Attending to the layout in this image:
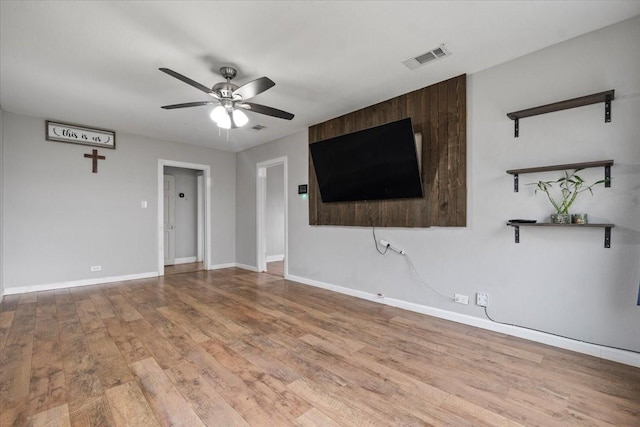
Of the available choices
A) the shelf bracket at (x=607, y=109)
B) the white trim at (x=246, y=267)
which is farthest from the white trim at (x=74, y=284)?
the shelf bracket at (x=607, y=109)

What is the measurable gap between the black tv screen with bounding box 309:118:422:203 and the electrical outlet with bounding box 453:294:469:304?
116 cm

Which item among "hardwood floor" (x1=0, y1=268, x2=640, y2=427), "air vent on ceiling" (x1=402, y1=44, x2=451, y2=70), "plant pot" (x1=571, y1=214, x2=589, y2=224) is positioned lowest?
"hardwood floor" (x1=0, y1=268, x2=640, y2=427)

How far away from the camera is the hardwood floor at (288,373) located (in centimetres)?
167

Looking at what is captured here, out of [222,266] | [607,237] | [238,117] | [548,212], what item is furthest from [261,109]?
[222,266]

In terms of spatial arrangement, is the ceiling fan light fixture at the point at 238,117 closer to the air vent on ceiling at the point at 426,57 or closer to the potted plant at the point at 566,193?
the air vent on ceiling at the point at 426,57

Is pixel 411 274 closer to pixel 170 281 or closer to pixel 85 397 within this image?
pixel 85 397

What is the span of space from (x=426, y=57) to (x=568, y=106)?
124cm

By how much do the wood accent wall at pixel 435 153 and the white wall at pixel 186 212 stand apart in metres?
5.06

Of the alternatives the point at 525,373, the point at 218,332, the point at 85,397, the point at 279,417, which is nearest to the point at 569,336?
the point at 525,373

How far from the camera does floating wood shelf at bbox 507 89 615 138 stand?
7.42ft

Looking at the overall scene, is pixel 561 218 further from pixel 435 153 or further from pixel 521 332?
pixel 435 153

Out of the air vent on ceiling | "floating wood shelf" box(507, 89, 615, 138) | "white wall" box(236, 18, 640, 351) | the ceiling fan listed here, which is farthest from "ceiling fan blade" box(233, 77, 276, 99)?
"floating wood shelf" box(507, 89, 615, 138)

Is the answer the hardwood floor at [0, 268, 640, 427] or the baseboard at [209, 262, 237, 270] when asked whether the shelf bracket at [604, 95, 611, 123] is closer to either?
the hardwood floor at [0, 268, 640, 427]

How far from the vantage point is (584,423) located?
1.61 m
